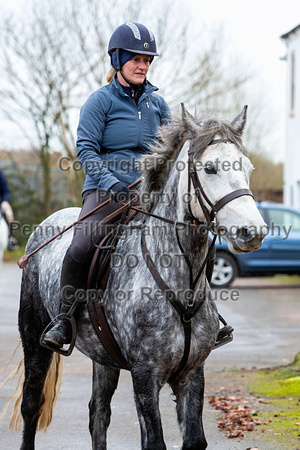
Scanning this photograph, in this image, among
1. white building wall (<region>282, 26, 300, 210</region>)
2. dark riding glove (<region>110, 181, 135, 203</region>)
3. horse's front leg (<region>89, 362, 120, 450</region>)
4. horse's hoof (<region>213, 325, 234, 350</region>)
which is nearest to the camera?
dark riding glove (<region>110, 181, 135, 203</region>)

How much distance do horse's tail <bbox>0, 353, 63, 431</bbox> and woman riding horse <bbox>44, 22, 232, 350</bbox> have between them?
1.00 meters

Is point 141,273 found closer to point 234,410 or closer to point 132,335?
point 132,335

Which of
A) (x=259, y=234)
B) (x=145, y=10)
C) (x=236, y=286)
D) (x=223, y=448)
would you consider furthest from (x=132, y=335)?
(x=145, y=10)

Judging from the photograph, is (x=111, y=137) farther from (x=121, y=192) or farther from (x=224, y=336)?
(x=224, y=336)

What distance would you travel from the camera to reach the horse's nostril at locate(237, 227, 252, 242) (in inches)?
136

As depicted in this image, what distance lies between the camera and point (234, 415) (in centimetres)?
642

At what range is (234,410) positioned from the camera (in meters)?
6.59

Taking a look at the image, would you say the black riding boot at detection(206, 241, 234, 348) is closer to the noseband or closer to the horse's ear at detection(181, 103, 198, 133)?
the noseband

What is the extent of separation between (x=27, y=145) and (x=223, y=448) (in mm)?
22013

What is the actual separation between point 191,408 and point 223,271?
1271 cm

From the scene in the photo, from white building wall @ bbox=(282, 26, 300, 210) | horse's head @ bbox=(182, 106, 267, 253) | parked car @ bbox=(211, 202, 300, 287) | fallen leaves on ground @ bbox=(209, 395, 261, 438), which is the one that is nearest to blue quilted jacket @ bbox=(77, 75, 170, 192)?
horse's head @ bbox=(182, 106, 267, 253)

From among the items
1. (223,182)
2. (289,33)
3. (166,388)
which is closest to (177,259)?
(223,182)

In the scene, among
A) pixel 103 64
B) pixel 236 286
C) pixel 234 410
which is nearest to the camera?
pixel 234 410

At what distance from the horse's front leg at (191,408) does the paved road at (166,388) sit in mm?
1533
